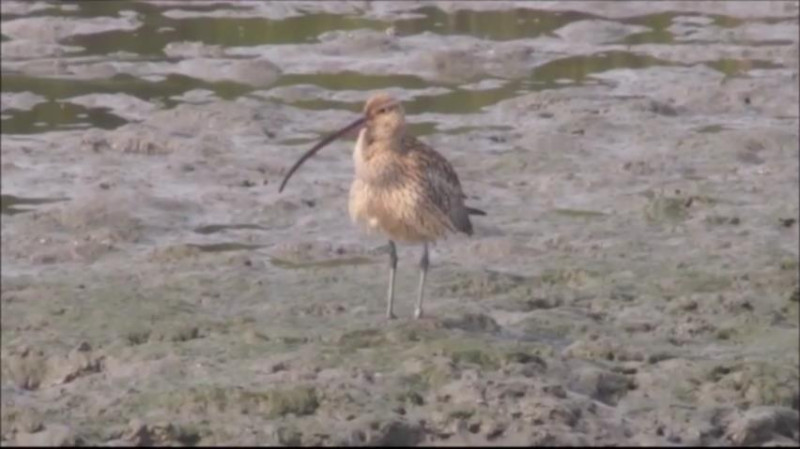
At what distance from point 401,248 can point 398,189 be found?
1561 mm

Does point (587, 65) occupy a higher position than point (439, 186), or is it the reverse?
point (439, 186)

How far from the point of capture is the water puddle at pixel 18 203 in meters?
10.9

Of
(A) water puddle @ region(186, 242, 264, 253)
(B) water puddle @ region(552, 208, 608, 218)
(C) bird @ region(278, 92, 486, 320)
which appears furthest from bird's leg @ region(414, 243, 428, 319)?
(B) water puddle @ region(552, 208, 608, 218)

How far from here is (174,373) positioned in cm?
827

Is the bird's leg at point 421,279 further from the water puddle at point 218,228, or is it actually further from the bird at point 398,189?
the water puddle at point 218,228

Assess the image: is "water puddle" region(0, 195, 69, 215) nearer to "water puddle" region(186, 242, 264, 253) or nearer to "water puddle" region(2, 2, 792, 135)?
"water puddle" region(186, 242, 264, 253)

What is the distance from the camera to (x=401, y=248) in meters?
10.6

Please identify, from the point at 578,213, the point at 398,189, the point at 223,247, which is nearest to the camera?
the point at 398,189

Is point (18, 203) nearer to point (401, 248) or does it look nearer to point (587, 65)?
point (401, 248)

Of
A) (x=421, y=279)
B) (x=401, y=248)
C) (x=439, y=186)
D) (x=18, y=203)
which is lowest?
(x=401, y=248)

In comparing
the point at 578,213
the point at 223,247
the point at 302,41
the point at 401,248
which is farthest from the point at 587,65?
the point at 223,247

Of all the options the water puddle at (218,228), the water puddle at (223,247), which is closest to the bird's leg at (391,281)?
the water puddle at (223,247)

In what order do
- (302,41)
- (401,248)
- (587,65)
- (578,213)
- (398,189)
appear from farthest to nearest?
(302,41) < (587,65) < (578,213) < (401,248) < (398,189)

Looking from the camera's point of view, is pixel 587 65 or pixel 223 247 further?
pixel 587 65
